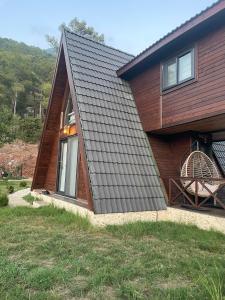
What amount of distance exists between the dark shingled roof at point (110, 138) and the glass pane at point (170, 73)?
1.49 m

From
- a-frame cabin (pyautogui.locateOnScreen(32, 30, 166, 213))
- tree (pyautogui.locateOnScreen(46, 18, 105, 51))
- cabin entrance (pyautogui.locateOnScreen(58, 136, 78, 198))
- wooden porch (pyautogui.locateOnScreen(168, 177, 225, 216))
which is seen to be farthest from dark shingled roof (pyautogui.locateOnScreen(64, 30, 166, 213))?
tree (pyautogui.locateOnScreen(46, 18, 105, 51))

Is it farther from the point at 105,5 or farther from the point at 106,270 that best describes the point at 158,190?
the point at 105,5

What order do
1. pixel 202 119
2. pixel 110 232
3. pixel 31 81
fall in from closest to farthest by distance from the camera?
pixel 110 232, pixel 202 119, pixel 31 81

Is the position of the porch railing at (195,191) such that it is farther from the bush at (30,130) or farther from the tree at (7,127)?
the bush at (30,130)

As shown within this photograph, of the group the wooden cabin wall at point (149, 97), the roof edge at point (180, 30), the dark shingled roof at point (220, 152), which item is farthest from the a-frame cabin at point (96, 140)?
the dark shingled roof at point (220, 152)

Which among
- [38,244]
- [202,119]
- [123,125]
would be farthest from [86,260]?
[123,125]

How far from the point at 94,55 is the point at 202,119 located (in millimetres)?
4583

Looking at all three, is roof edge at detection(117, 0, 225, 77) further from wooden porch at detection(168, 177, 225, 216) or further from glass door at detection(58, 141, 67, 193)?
wooden porch at detection(168, 177, 225, 216)

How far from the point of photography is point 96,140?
7.49 meters

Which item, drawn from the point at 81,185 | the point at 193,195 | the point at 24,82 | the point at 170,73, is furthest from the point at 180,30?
the point at 24,82

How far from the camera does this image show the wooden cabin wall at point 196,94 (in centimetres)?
649

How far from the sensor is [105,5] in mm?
18891

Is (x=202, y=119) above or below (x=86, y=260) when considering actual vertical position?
above

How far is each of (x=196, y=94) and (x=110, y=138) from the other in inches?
96.5
